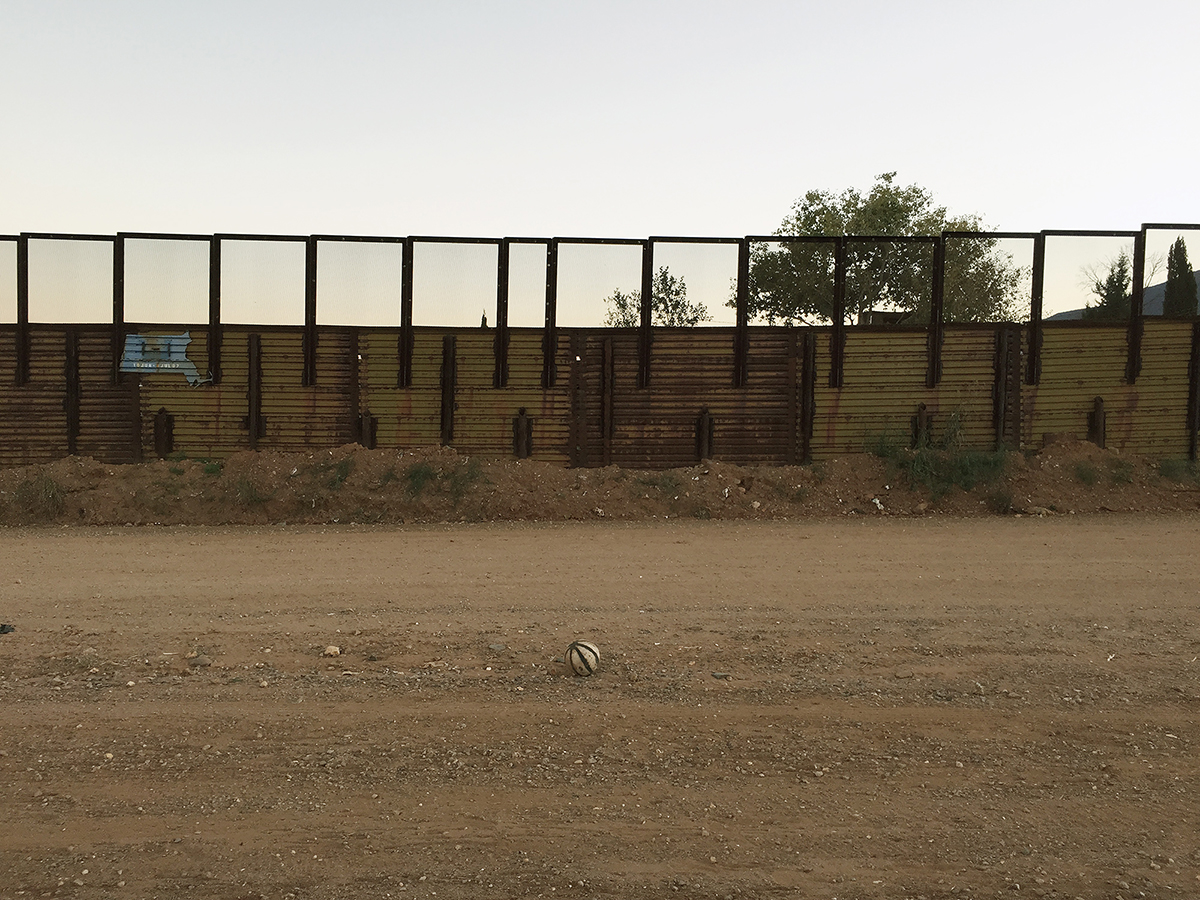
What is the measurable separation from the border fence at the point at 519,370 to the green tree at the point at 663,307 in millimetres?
142

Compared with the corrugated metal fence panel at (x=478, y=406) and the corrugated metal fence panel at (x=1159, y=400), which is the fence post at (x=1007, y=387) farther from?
the corrugated metal fence panel at (x=478, y=406)

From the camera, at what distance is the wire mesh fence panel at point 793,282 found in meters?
14.3

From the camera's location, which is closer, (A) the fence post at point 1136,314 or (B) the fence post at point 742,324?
(B) the fence post at point 742,324

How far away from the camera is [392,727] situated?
13.9 feet

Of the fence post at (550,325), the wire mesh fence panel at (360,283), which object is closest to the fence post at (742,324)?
the fence post at (550,325)

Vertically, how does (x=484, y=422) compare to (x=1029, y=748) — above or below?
above

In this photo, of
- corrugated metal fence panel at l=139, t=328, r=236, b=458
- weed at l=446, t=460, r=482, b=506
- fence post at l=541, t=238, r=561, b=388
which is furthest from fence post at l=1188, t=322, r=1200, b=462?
corrugated metal fence panel at l=139, t=328, r=236, b=458

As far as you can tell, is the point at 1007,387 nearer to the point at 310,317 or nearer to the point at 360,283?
the point at 360,283

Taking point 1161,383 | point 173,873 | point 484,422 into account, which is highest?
point 1161,383

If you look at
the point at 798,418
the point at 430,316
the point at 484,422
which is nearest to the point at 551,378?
the point at 484,422

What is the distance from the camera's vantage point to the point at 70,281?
41.3 ft

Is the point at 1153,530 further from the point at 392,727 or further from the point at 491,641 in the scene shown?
the point at 392,727

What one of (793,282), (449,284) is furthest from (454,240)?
(793,282)

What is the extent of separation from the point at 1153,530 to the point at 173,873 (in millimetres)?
10045
